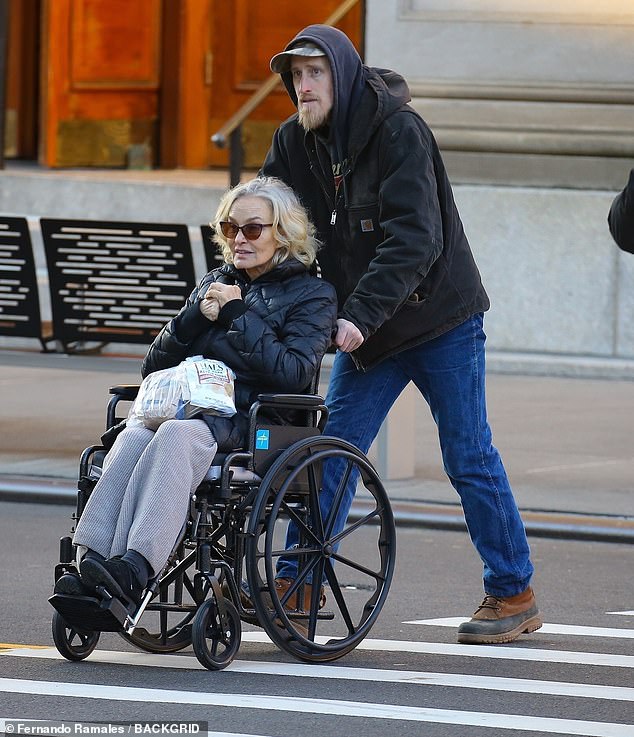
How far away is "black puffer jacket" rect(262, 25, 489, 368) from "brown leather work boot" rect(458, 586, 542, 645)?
0.88 metres

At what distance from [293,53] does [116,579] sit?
1.68 meters

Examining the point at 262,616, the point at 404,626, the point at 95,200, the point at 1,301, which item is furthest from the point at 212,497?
the point at 95,200

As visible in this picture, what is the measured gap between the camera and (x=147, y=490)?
17.8ft

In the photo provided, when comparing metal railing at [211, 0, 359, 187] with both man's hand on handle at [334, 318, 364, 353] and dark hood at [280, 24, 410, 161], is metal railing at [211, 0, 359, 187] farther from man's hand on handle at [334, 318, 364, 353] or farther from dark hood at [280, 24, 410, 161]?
man's hand on handle at [334, 318, 364, 353]

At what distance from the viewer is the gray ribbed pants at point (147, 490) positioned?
212 inches

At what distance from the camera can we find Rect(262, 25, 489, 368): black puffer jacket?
19.2 ft

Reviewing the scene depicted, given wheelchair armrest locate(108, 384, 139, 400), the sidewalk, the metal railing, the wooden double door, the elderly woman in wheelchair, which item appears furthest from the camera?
the wooden double door

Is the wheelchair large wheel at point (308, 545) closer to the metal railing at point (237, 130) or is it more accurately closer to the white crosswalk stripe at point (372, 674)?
the white crosswalk stripe at point (372, 674)

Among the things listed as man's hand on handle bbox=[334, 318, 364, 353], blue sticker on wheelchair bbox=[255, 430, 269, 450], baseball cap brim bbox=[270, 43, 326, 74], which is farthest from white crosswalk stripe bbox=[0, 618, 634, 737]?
baseball cap brim bbox=[270, 43, 326, 74]

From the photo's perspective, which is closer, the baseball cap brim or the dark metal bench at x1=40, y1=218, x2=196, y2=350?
the baseball cap brim

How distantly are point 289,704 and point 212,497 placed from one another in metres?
0.69

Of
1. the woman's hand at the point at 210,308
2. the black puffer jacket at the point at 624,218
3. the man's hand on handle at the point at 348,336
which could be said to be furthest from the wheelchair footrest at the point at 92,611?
the black puffer jacket at the point at 624,218

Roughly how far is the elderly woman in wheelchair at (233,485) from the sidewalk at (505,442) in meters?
3.07

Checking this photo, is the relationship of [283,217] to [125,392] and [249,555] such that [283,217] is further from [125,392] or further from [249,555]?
[249,555]
